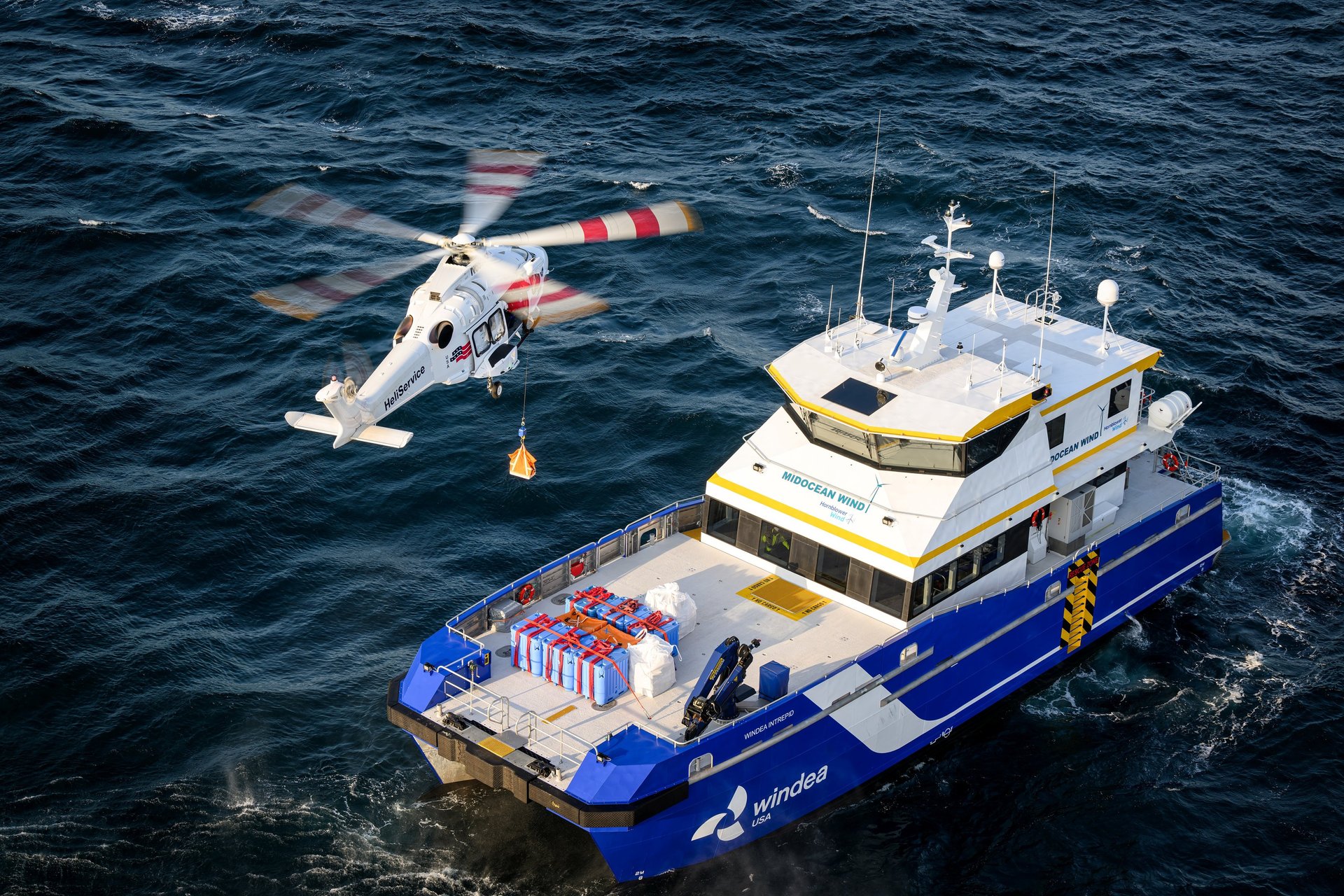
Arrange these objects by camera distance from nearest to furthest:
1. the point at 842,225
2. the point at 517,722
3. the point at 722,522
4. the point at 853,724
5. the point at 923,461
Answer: the point at 517,722 < the point at 853,724 < the point at 923,461 < the point at 722,522 < the point at 842,225

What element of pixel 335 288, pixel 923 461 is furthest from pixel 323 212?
pixel 923 461

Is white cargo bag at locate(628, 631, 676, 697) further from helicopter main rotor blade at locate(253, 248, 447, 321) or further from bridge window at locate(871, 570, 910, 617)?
helicopter main rotor blade at locate(253, 248, 447, 321)

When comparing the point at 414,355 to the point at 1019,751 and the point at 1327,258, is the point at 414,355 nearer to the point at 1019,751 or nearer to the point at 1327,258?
the point at 1019,751

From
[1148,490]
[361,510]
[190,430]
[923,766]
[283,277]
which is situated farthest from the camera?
[283,277]

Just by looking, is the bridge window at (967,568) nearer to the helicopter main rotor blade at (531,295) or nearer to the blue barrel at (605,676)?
the blue barrel at (605,676)

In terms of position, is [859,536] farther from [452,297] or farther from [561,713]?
[452,297]

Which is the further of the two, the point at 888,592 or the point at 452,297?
the point at 888,592

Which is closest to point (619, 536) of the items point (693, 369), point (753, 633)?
point (753, 633)
